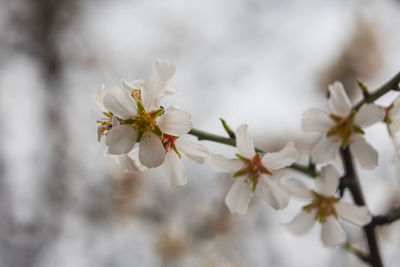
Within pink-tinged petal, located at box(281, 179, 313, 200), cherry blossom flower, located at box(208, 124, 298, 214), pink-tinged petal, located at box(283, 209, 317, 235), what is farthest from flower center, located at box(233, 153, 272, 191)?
pink-tinged petal, located at box(283, 209, 317, 235)

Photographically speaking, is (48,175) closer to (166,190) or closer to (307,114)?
(166,190)

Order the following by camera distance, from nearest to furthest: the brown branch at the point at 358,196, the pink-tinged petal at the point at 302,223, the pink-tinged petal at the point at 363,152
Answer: the pink-tinged petal at the point at 363,152, the brown branch at the point at 358,196, the pink-tinged petal at the point at 302,223

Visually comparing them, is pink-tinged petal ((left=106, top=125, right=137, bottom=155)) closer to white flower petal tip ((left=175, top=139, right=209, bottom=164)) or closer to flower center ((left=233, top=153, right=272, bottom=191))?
white flower petal tip ((left=175, top=139, right=209, bottom=164))

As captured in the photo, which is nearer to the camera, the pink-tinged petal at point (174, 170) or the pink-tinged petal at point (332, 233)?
the pink-tinged petal at point (174, 170)

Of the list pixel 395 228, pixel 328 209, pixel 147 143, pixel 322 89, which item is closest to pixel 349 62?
pixel 322 89

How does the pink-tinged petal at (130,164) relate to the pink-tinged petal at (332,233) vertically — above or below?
above

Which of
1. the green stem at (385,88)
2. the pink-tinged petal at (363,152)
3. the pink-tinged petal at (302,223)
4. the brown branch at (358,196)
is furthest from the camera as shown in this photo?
the pink-tinged petal at (302,223)

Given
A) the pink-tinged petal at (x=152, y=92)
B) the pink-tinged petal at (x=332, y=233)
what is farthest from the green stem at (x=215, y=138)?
the pink-tinged petal at (x=332, y=233)

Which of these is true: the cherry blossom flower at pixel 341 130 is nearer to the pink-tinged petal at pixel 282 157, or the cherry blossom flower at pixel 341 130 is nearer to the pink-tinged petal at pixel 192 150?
the pink-tinged petal at pixel 282 157
